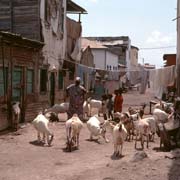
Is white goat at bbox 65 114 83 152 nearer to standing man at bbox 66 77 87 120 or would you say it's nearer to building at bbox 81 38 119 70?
standing man at bbox 66 77 87 120

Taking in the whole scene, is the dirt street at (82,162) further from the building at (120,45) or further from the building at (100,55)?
the building at (120,45)

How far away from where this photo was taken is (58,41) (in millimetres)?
22469

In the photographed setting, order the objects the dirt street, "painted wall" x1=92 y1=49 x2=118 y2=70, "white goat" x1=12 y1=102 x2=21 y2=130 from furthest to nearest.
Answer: "painted wall" x1=92 y1=49 x2=118 y2=70, "white goat" x1=12 y1=102 x2=21 y2=130, the dirt street

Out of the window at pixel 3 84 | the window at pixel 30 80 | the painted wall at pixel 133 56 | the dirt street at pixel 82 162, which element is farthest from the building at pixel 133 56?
the dirt street at pixel 82 162

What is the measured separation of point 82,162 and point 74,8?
17397mm

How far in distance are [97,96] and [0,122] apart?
7.04m

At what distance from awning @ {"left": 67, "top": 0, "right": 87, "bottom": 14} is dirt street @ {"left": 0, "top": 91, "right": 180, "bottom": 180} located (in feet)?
45.9

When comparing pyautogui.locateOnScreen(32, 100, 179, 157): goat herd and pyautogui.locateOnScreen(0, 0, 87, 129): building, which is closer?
pyautogui.locateOnScreen(32, 100, 179, 157): goat herd

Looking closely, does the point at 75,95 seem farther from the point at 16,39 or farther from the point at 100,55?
the point at 100,55

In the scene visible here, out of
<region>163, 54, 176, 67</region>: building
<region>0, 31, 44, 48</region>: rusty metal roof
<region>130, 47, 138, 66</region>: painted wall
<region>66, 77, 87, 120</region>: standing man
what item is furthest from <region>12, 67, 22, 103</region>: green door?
<region>130, 47, 138, 66</region>: painted wall

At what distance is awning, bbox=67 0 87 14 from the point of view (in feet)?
81.9

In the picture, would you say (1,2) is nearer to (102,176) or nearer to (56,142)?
(56,142)

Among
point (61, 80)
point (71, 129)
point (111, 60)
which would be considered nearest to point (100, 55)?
point (111, 60)

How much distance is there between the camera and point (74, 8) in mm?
25656
